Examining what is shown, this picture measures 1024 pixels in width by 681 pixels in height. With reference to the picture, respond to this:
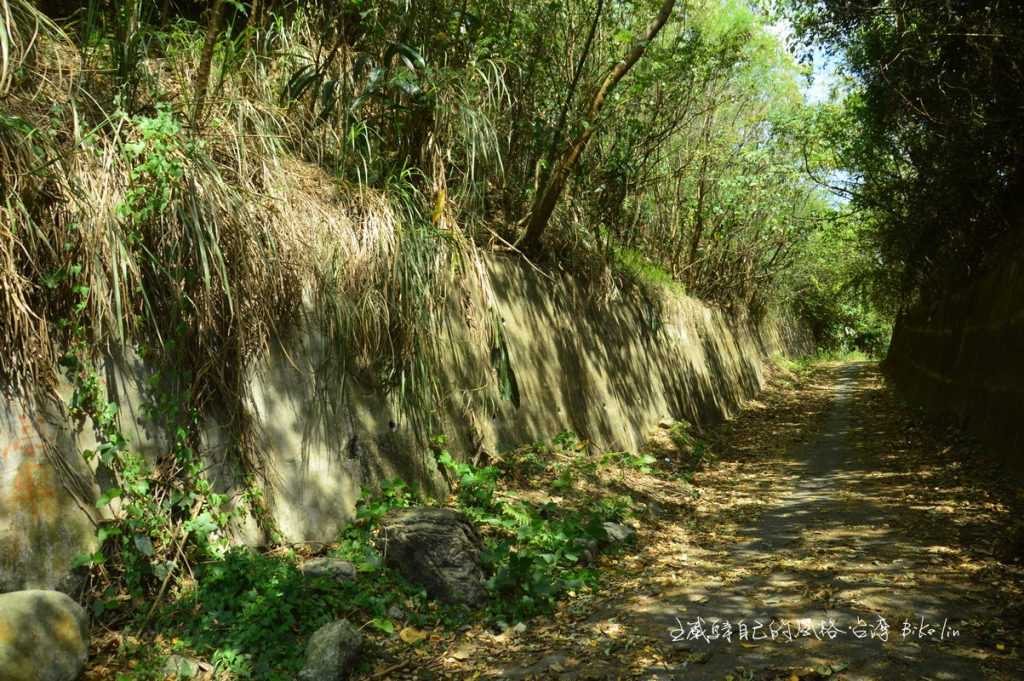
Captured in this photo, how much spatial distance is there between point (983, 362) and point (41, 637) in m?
10.7

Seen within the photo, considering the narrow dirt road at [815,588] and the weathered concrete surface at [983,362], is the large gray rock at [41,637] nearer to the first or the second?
the narrow dirt road at [815,588]

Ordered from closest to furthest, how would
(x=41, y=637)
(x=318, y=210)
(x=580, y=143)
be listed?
(x=41, y=637) < (x=318, y=210) < (x=580, y=143)

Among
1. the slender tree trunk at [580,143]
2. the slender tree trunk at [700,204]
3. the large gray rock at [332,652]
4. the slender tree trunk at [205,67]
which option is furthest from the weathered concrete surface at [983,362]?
the slender tree trunk at [205,67]

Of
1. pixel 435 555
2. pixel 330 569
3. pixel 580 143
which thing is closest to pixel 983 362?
pixel 580 143

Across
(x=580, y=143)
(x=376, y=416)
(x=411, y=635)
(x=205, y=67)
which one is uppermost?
(x=580, y=143)

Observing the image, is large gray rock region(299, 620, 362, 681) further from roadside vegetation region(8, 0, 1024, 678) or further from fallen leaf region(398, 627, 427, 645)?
fallen leaf region(398, 627, 427, 645)

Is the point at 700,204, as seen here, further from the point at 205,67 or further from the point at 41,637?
the point at 41,637

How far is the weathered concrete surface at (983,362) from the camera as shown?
837 cm

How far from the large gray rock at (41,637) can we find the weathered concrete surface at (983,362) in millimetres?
7710

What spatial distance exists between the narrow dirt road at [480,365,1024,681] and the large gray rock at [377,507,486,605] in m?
0.49

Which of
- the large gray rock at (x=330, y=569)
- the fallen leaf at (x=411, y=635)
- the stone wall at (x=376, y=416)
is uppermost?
the stone wall at (x=376, y=416)

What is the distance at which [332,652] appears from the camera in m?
3.78

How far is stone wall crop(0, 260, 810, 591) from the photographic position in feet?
12.1

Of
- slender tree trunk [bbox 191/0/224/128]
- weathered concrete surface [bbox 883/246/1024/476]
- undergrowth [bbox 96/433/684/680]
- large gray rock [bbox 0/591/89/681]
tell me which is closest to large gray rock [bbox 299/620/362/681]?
undergrowth [bbox 96/433/684/680]
